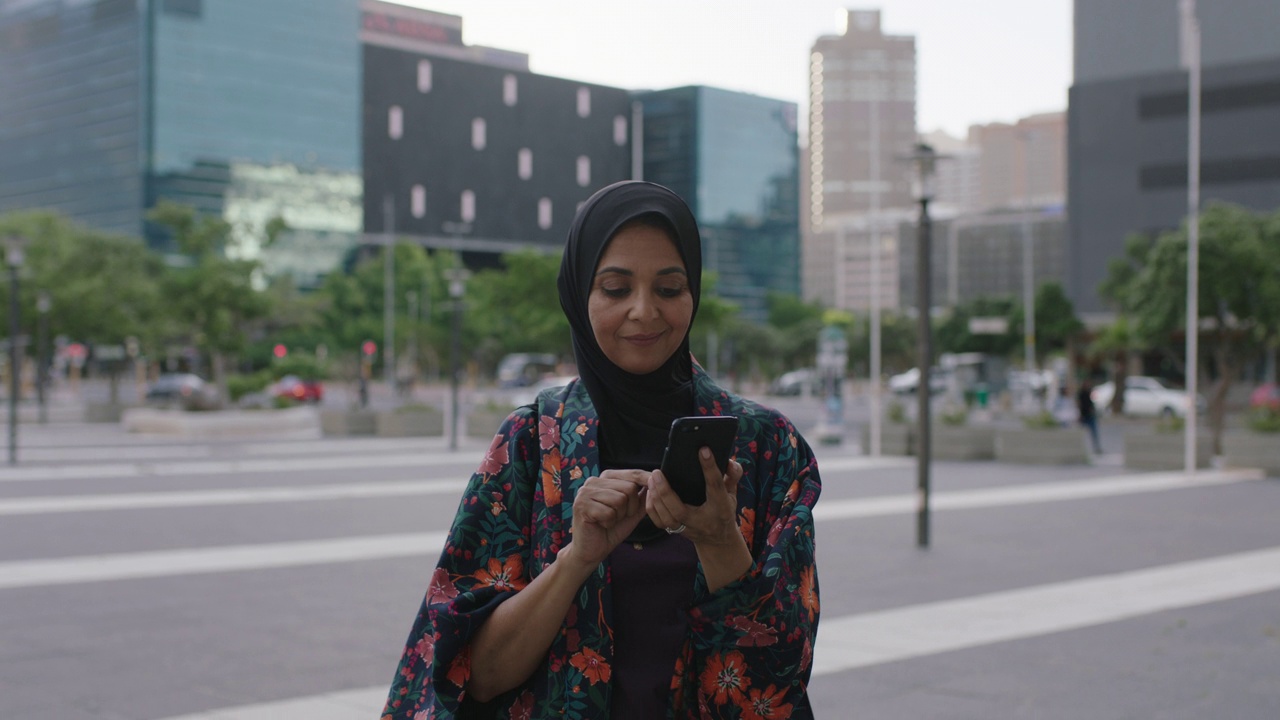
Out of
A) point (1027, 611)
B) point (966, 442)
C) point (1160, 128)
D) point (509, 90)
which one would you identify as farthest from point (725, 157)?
point (509, 90)

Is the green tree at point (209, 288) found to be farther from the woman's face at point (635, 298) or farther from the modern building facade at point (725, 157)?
the woman's face at point (635, 298)

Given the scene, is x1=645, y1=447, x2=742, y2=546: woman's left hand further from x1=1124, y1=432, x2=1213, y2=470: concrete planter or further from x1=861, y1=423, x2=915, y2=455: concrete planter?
x1=861, y1=423, x2=915, y2=455: concrete planter

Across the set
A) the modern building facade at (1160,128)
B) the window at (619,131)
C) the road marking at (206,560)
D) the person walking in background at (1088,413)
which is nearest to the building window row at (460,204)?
the modern building facade at (1160,128)

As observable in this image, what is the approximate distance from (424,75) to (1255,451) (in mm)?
66528

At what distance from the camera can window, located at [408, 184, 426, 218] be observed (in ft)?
263

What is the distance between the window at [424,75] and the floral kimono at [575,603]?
261ft

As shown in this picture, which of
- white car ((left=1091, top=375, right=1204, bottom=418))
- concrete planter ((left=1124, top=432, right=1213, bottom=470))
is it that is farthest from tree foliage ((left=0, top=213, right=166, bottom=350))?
white car ((left=1091, top=375, right=1204, bottom=418))

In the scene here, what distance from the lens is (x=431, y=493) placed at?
16391mm

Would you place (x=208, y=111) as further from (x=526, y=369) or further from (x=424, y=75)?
(x=526, y=369)

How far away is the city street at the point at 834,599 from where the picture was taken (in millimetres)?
5984

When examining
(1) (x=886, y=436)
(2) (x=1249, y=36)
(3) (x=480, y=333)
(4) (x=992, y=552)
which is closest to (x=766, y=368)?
(3) (x=480, y=333)

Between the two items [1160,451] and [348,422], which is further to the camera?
[348,422]

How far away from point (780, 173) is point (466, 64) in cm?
5319

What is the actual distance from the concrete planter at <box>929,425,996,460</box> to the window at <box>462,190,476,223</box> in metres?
57.6
